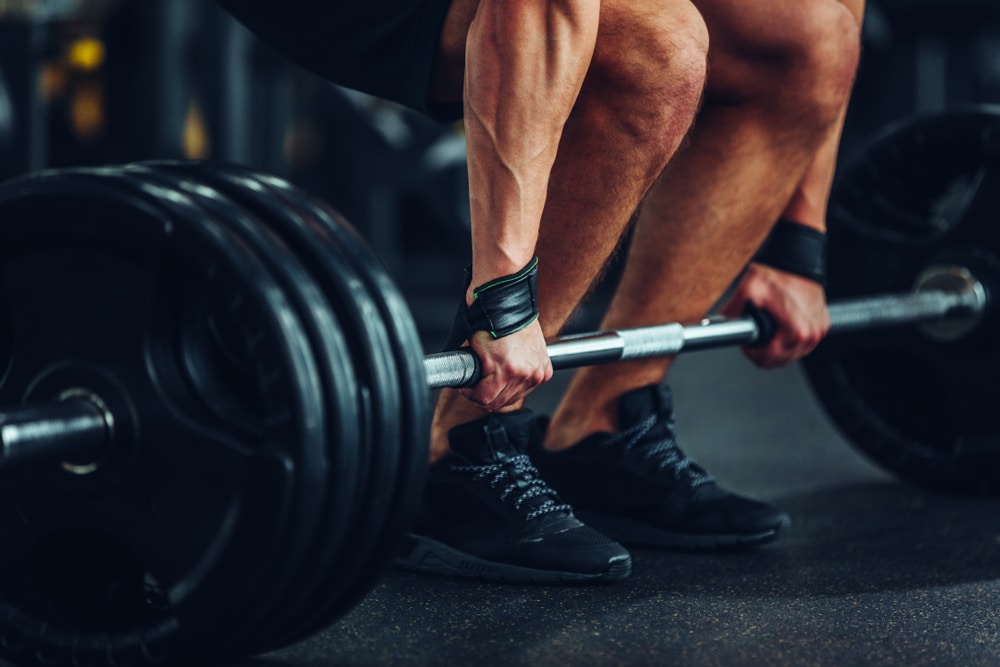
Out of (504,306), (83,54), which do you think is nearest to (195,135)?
(83,54)

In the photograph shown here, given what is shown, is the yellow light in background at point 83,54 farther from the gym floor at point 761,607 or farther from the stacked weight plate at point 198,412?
the stacked weight plate at point 198,412

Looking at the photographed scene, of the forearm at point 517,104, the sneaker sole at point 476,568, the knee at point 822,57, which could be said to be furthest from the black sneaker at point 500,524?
the knee at point 822,57

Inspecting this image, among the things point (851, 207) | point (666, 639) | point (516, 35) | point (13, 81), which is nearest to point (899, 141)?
point (851, 207)

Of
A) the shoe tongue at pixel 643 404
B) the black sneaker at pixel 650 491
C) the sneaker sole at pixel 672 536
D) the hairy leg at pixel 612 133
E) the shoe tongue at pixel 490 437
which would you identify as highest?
the hairy leg at pixel 612 133

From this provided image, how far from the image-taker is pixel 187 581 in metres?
0.74

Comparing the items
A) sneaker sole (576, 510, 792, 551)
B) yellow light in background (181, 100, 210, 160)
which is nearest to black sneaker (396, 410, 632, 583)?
sneaker sole (576, 510, 792, 551)

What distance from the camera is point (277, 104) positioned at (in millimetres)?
4254

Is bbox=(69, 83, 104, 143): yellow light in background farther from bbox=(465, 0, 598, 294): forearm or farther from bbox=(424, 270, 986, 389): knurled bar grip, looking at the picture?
bbox=(465, 0, 598, 294): forearm

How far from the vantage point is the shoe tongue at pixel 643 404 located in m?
1.23

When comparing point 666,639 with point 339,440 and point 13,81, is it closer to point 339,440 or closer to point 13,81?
point 339,440

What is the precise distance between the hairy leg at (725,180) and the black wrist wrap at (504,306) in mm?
321

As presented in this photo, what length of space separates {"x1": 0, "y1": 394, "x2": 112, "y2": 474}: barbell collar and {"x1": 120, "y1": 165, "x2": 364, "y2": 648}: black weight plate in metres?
0.14

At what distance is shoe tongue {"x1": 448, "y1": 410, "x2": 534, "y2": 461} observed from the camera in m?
1.11

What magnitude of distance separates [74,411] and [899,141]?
111cm
